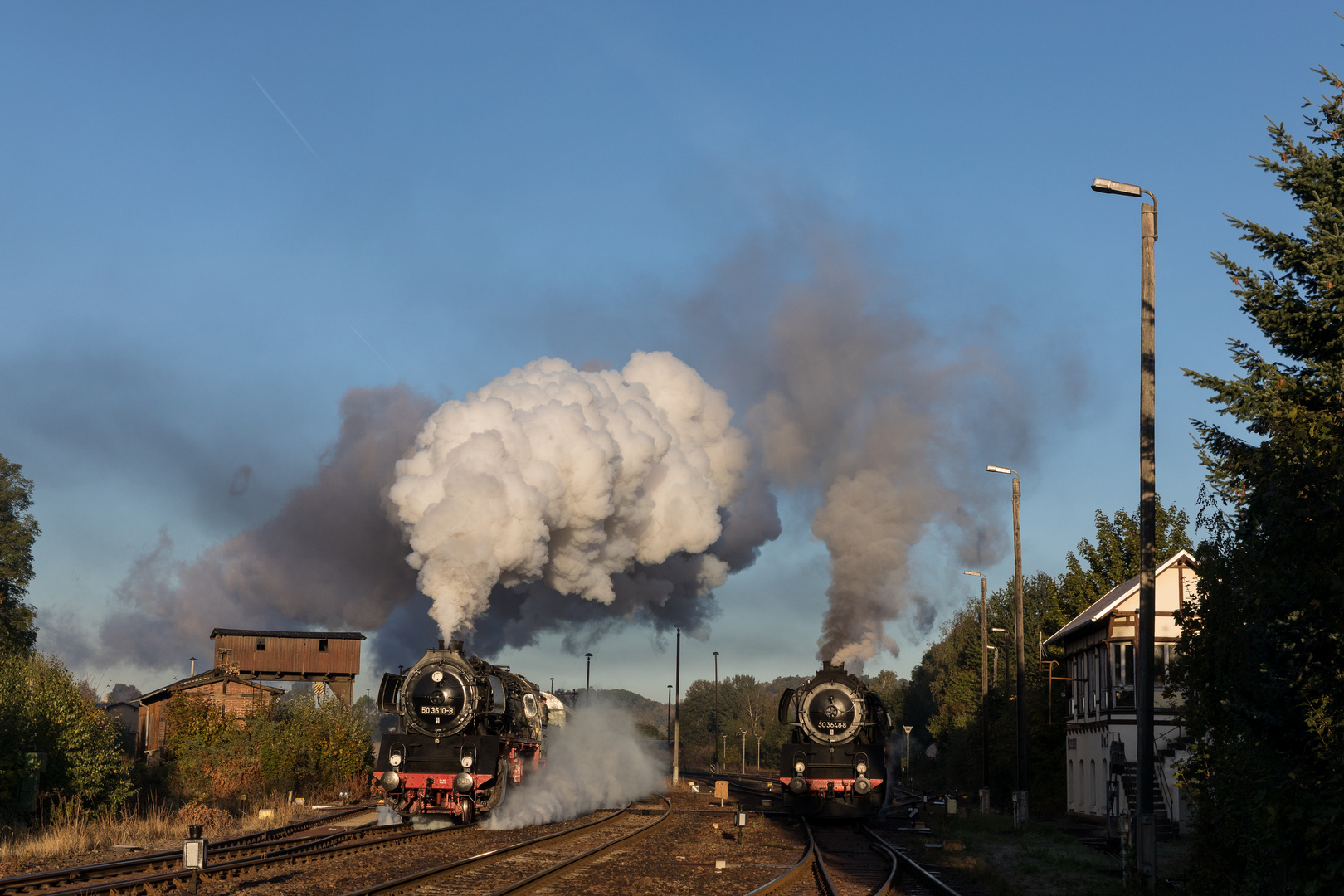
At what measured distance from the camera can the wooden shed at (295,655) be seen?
1932 inches

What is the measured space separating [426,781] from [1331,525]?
1732 centimetres

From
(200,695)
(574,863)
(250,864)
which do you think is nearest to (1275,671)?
(574,863)

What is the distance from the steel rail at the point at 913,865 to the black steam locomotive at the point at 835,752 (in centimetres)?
96

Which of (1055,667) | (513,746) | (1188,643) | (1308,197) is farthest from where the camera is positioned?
(1055,667)

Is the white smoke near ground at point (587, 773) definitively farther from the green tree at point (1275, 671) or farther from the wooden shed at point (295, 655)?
the wooden shed at point (295, 655)

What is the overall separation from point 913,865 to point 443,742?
9.59 meters

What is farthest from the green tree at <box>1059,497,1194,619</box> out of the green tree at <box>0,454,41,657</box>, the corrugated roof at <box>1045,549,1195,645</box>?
the green tree at <box>0,454,41,657</box>

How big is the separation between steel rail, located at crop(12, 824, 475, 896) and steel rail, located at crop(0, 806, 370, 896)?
55 centimetres

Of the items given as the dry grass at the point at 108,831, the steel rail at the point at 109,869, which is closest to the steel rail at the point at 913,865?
the steel rail at the point at 109,869

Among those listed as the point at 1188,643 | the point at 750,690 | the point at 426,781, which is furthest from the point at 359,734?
the point at 750,690

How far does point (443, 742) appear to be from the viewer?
21.6 metres

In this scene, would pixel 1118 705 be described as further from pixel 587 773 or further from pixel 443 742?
pixel 443 742

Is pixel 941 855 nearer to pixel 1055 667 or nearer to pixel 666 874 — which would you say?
pixel 666 874

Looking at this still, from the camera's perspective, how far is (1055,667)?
44000 millimetres
